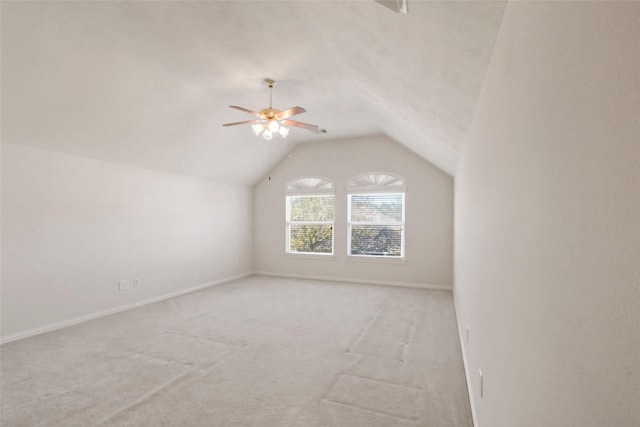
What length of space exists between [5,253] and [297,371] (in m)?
3.43

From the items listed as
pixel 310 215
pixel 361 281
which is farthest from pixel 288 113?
pixel 361 281

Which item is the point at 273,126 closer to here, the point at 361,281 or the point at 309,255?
the point at 309,255

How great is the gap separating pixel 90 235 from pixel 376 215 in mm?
4856

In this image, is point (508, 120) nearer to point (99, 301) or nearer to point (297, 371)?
point (297, 371)

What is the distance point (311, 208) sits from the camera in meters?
7.06

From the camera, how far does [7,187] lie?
3.40 meters

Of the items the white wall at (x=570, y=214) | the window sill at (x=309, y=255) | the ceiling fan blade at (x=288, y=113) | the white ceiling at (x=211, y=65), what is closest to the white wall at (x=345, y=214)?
the window sill at (x=309, y=255)

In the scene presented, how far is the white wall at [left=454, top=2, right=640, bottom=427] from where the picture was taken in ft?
1.48

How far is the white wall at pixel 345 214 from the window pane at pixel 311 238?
21 centimetres

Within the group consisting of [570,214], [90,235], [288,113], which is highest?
[288,113]

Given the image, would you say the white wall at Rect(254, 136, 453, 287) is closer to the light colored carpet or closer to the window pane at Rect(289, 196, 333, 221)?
the window pane at Rect(289, 196, 333, 221)

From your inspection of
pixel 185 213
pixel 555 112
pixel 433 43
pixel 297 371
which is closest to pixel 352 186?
pixel 185 213

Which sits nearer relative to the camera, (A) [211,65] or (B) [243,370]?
(B) [243,370]

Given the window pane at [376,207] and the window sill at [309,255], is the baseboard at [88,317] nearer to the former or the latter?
the window sill at [309,255]
